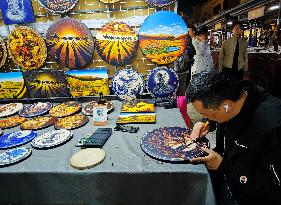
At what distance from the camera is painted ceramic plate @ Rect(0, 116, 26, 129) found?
2.63 meters

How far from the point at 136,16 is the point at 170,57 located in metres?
0.79

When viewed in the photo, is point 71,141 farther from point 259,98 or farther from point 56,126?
A: point 259,98

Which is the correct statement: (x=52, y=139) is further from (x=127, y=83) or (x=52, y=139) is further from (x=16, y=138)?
(x=127, y=83)

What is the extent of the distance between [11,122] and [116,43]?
1.74m

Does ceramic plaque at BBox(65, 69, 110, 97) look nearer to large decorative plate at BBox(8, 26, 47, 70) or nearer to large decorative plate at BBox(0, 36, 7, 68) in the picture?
large decorative plate at BBox(8, 26, 47, 70)

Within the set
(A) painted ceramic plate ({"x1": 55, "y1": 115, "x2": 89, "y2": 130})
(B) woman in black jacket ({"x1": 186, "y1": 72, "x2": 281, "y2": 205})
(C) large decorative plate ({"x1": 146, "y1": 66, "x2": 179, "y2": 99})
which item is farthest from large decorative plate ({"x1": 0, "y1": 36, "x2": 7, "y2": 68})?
(B) woman in black jacket ({"x1": 186, "y1": 72, "x2": 281, "y2": 205})

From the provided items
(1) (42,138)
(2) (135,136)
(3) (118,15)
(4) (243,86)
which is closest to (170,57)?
(3) (118,15)

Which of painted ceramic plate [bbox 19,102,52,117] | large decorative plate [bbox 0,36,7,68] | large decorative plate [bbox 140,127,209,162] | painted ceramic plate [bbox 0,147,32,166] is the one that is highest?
large decorative plate [bbox 0,36,7,68]

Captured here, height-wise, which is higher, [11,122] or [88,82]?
[88,82]

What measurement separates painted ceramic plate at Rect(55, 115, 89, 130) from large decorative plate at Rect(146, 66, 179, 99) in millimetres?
1152

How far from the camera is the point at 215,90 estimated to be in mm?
1574

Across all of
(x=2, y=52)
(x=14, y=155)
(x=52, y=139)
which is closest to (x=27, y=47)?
(x=2, y=52)

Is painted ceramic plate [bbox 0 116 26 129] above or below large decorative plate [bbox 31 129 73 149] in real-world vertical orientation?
above

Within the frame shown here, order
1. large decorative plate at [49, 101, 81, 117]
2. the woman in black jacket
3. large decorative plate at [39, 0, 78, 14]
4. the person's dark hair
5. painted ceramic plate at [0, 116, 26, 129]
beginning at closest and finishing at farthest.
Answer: the woman in black jacket
the person's dark hair
painted ceramic plate at [0, 116, 26, 129]
large decorative plate at [49, 101, 81, 117]
large decorative plate at [39, 0, 78, 14]
